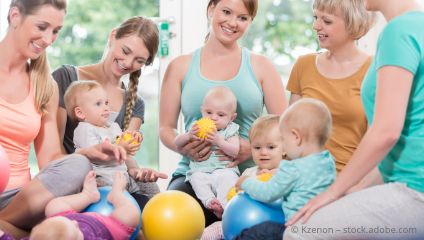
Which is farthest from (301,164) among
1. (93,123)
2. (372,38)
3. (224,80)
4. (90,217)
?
(372,38)

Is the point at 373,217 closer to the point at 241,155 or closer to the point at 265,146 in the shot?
the point at 265,146

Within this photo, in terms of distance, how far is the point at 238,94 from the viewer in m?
2.16

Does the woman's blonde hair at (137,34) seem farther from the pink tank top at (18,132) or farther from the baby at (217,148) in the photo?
the pink tank top at (18,132)

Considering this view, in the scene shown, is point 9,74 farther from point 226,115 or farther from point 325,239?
point 325,239

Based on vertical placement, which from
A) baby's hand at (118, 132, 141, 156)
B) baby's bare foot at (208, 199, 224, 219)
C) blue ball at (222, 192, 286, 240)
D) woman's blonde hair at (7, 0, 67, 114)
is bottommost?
baby's bare foot at (208, 199, 224, 219)

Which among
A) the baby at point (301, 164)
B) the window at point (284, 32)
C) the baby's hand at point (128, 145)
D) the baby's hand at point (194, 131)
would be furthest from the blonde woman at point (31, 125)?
the window at point (284, 32)

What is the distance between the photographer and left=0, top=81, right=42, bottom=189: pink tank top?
1.72 metres

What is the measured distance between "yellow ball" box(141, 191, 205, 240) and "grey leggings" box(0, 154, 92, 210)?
338 mm

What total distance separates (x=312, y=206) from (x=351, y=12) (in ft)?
3.51

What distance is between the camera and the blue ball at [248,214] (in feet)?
4.97

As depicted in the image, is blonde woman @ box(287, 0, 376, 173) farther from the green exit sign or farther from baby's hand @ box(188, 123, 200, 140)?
the green exit sign

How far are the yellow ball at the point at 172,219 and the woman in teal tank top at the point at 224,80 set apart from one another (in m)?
0.33

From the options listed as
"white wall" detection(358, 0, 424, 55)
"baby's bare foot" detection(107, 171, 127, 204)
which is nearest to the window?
"white wall" detection(358, 0, 424, 55)

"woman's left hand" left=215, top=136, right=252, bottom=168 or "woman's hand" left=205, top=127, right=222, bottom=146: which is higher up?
"woman's hand" left=205, top=127, right=222, bottom=146
